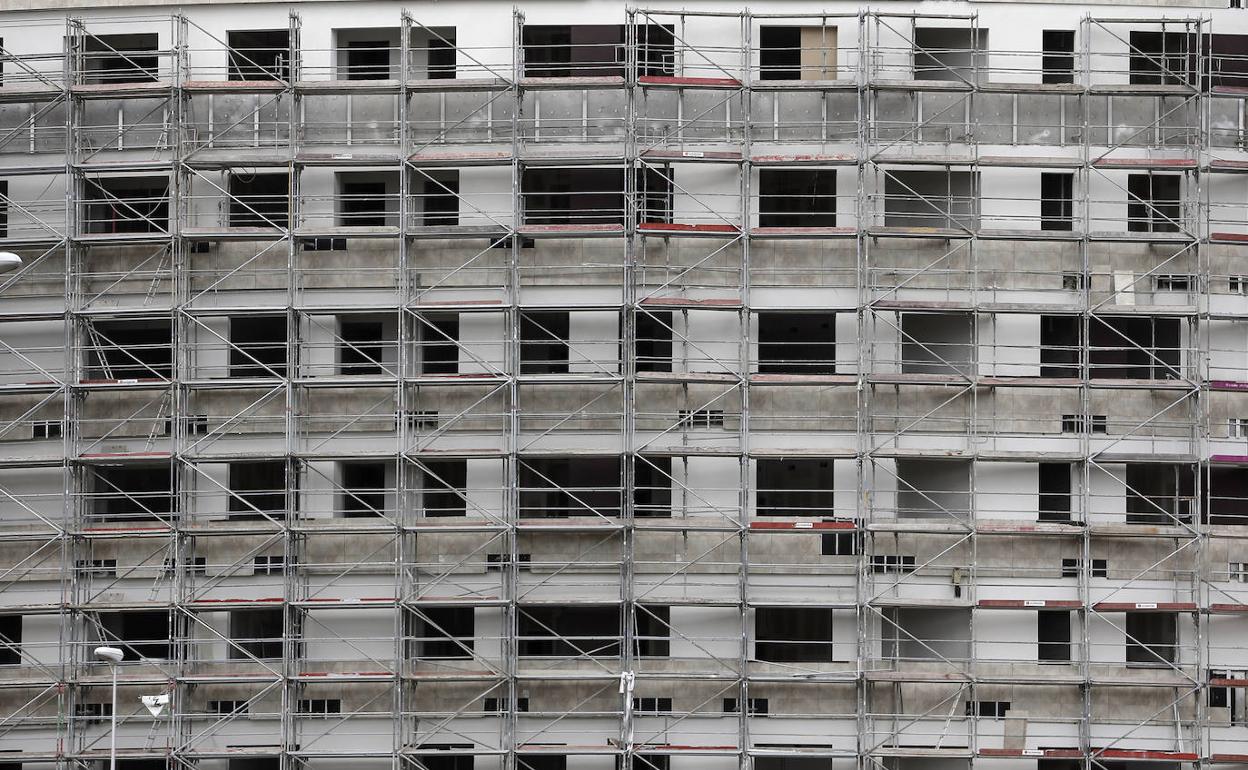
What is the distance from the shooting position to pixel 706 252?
116 feet

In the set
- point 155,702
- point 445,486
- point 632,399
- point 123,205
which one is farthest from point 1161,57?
point 155,702

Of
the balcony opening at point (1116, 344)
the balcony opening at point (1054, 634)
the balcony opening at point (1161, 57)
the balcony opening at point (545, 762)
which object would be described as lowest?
the balcony opening at point (545, 762)

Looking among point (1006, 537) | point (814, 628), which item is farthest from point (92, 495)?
point (1006, 537)

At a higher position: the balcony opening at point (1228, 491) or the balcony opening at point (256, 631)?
the balcony opening at point (1228, 491)

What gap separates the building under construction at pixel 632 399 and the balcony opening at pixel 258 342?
0.30ft

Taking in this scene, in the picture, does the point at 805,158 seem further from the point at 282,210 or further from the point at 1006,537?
the point at 282,210

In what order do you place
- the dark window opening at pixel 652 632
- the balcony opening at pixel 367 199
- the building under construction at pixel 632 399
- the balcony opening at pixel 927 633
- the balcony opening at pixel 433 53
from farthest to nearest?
the balcony opening at pixel 433 53, the balcony opening at pixel 367 199, the dark window opening at pixel 652 632, the balcony opening at pixel 927 633, the building under construction at pixel 632 399

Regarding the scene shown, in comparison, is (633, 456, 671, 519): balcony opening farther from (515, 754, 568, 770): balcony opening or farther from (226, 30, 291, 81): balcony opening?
(226, 30, 291, 81): balcony opening

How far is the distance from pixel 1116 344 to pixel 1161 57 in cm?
714

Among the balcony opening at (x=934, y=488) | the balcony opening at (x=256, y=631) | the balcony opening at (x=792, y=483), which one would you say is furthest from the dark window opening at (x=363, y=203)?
the balcony opening at (x=934, y=488)

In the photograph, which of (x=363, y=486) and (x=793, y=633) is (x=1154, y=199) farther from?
(x=363, y=486)

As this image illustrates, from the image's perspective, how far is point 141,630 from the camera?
3616 centimetres

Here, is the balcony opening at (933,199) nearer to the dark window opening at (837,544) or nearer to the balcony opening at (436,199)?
the dark window opening at (837,544)

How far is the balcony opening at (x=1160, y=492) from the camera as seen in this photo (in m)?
35.5
